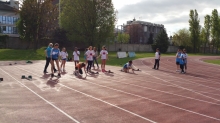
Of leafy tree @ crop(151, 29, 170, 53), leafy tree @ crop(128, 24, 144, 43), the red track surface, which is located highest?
leafy tree @ crop(128, 24, 144, 43)

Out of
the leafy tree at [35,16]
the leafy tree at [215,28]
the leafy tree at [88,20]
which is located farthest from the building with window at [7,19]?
the leafy tree at [215,28]

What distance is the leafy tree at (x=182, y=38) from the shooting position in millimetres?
75750

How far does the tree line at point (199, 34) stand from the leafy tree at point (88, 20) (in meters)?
36.2

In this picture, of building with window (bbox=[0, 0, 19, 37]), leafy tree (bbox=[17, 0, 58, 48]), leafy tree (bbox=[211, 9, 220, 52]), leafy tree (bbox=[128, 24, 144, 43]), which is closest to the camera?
leafy tree (bbox=[17, 0, 58, 48])

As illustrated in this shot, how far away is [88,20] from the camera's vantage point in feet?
148

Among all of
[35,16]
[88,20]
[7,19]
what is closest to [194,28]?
[88,20]

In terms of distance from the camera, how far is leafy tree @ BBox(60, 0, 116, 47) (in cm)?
4500

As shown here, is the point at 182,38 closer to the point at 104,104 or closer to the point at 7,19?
the point at 7,19

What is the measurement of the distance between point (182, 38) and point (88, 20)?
41.5m

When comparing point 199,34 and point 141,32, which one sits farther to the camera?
point 141,32

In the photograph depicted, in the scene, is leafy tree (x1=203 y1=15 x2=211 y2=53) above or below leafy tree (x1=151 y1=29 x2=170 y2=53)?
above

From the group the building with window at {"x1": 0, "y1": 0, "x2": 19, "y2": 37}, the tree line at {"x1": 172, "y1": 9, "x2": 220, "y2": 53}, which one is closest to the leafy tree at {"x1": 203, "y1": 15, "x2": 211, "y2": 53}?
the tree line at {"x1": 172, "y1": 9, "x2": 220, "y2": 53}

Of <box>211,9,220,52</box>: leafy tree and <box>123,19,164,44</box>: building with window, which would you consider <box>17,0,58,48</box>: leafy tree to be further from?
<box>123,19,164,44</box>: building with window

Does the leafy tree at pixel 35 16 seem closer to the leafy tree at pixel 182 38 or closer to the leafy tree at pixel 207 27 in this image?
the leafy tree at pixel 182 38
